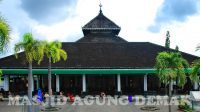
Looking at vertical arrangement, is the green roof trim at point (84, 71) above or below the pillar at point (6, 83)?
above

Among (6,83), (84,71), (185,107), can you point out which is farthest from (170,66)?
(6,83)

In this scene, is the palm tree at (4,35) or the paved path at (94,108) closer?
the palm tree at (4,35)

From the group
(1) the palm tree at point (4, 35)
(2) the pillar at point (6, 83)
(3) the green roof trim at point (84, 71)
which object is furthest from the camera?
(2) the pillar at point (6, 83)

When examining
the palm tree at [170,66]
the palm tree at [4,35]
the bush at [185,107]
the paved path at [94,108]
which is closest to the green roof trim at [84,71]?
the paved path at [94,108]

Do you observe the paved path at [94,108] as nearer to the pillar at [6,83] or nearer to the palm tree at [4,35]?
the pillar at [6,83]

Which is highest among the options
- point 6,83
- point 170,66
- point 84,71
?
point 170,66

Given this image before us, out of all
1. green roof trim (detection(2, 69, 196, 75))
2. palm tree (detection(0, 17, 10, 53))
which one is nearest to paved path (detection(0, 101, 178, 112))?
green roof trim (detection(2, 69, 196, 75))

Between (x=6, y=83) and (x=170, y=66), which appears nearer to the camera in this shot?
(x=170, y=66)

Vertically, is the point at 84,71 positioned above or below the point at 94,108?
above

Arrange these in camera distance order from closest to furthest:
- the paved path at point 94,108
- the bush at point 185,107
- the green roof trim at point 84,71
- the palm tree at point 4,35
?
the palm tree at point 4,35 → the bush at point 185,107 → the paved path at point 94,108 → the green roof trim at point 84,71

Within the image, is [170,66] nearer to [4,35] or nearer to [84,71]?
[84,71]

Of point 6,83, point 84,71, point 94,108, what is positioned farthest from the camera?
point 6,83

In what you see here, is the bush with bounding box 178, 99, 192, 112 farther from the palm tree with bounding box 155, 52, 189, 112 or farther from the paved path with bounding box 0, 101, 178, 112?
the palm tree with bounding box 155, 52, 189, 112

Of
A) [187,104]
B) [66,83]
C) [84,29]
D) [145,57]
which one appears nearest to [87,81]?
[66,83]
